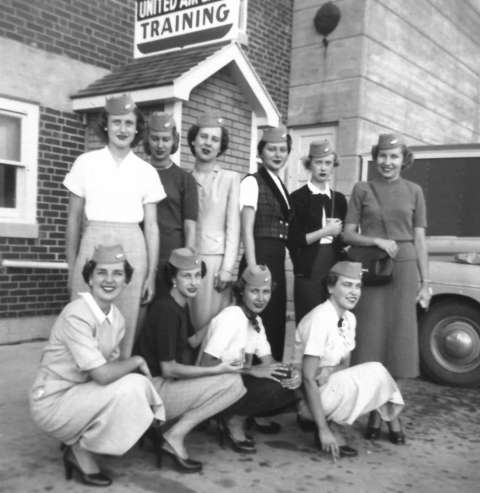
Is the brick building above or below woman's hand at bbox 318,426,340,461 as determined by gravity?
above

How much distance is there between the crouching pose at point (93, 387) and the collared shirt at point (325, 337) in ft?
3.07

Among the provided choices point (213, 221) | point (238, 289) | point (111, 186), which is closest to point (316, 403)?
point (238, 289)

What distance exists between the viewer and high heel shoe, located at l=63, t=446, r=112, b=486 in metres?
2.92

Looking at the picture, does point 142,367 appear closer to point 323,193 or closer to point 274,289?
point 274,289

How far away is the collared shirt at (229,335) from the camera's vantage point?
339 centimetres

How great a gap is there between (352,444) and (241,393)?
856mm

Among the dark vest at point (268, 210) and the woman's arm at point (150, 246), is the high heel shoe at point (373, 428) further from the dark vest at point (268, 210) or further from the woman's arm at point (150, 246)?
the woman's arm at point (150, 246)

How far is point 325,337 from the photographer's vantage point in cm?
349

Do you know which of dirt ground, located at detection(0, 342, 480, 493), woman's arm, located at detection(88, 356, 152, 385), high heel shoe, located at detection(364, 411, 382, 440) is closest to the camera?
woman's arm, located at detection(88, 356, 152, 385)

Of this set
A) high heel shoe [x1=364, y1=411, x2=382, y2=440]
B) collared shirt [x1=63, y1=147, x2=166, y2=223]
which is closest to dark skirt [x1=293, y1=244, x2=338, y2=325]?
high heel shoe [x1=364, y1=411, x2=382, y2=440]

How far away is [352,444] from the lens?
3674 millimetres

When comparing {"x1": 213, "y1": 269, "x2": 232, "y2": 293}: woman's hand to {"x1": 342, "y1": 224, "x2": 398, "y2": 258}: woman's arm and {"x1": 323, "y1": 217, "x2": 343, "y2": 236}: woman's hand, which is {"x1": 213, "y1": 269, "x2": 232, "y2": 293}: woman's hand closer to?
{"x1": 323, "y1": 217, "x2": 343, "y2": 236}: woman's hand

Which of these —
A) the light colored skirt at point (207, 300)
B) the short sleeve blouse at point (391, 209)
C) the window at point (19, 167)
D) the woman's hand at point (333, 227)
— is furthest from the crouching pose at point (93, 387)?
the window at point (19, 167)

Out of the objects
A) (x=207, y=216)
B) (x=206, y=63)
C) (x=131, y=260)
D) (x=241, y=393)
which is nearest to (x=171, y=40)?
(x=206, y=63)
